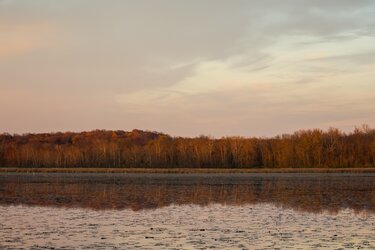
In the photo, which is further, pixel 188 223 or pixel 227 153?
pixel 227 153

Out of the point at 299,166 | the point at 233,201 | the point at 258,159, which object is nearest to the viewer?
the point at 233,201

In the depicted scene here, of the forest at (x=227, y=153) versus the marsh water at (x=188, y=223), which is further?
the forest at (x=227, y=153)

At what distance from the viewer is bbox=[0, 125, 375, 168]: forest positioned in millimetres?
84438

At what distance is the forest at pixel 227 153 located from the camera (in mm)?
84438

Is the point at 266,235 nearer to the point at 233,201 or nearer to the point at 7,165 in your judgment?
the point at 233,201

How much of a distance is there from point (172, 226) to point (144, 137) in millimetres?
122818

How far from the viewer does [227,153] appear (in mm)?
90375

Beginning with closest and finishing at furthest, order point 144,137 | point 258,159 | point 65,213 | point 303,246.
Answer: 1. point 303,246
2. point 65,213
3. point 258,159
4. point 144,137

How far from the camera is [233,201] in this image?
2683 cm

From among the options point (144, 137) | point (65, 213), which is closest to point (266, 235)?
point (65, 213)

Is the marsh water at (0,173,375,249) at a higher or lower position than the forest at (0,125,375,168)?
lower

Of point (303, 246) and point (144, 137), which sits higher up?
point (144, 137)

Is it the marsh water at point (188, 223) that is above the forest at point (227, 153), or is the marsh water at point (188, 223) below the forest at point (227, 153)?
below

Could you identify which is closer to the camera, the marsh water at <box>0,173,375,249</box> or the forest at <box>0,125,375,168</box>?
the marsh water at <box>0,173,375,249</box>
